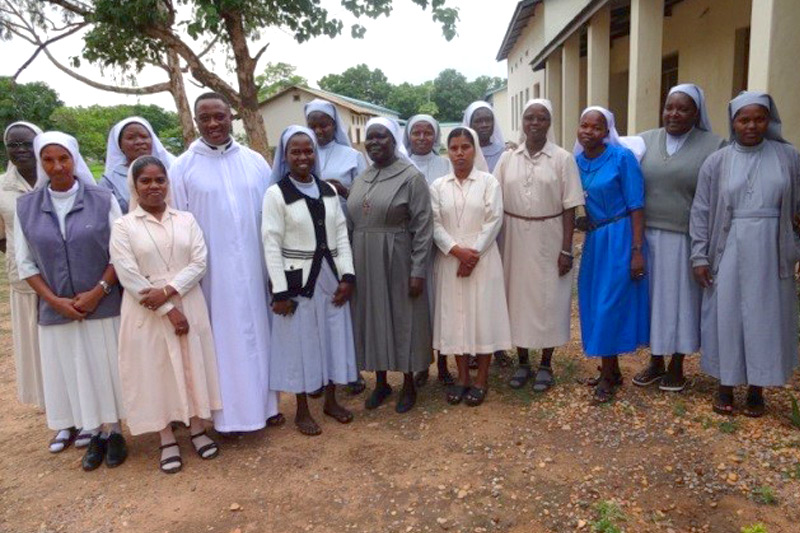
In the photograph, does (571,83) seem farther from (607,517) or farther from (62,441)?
(62,441)

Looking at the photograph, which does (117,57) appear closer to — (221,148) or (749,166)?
(221,148)

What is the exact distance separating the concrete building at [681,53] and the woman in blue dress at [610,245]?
5.51 feet

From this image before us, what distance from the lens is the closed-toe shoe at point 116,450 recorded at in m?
3.59

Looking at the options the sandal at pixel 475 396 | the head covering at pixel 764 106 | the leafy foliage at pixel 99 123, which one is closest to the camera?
the head covering at pixel 764 106

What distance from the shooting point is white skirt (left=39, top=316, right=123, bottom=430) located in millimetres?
3371

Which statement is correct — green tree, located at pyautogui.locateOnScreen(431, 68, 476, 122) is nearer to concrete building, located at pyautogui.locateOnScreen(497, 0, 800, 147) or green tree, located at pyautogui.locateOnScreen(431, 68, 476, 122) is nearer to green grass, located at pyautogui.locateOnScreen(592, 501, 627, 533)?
concrete building, located at pyautogui.locateOnScreen(497, 0, 800, 147)

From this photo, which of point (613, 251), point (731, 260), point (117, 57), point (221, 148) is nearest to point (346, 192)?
point (221, 148)

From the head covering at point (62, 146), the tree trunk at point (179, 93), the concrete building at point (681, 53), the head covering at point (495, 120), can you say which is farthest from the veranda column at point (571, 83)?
the head covering at point (62, 146)

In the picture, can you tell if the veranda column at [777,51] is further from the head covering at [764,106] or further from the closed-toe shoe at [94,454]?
the closed-toe shoe at [94,454]

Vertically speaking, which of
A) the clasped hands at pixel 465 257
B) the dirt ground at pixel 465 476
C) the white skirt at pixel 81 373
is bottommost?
the dirt ground at pixel 465 476

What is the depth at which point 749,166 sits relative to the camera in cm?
332

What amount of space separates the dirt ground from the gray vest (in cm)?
108

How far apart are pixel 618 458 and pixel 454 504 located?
1.03m

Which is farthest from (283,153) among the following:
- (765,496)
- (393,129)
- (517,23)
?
(517,23)
